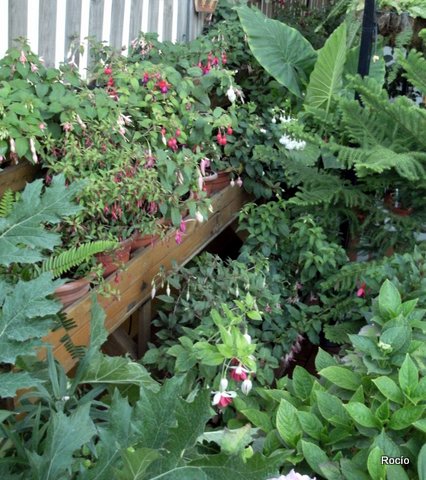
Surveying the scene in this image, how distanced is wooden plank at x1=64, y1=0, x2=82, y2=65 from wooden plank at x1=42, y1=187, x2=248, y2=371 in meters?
0.95

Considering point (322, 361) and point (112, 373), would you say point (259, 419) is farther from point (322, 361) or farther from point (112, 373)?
point (112, 373)

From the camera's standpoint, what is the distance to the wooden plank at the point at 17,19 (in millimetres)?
2500

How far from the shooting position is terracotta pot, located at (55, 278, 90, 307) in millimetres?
2180

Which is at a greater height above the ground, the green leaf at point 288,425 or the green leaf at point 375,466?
the green leaf at point 375,466

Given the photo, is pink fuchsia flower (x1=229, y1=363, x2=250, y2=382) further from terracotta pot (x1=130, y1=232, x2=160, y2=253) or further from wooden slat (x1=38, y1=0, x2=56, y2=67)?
wooden slat (x1=38, y1=0, x2=56, y2=67)

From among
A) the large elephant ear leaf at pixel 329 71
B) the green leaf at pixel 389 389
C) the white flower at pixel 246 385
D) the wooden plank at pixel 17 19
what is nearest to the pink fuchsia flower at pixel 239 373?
the white flower at pixel 246 385

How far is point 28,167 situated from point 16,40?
49cm

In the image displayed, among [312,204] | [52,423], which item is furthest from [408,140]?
[52,423]

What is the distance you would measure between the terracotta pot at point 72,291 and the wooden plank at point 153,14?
1946 millimetres

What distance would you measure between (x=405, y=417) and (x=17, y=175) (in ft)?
4.77

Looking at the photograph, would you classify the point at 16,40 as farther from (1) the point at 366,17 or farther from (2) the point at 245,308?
(1) the point at 366,17

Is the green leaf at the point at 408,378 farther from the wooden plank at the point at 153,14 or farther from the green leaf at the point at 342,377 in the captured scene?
the wooden plank at the point at 153,14

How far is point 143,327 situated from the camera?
3.08 m

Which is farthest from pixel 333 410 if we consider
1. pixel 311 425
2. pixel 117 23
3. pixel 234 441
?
pixel 117 23
